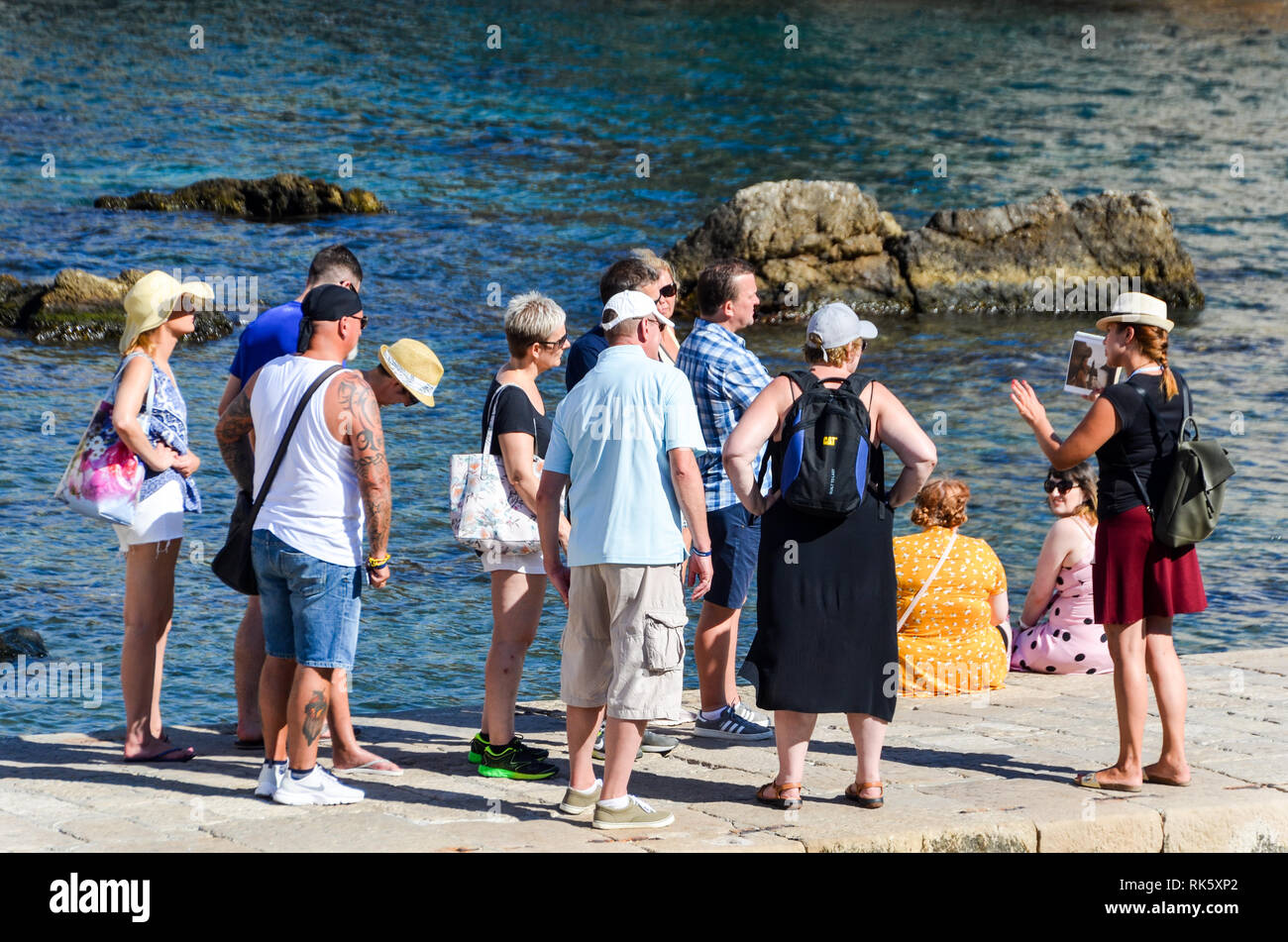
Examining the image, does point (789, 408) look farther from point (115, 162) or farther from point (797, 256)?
point (115, 162)

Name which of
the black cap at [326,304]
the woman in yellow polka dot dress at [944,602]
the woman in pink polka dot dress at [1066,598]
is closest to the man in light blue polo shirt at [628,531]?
the black cap at [326,304]

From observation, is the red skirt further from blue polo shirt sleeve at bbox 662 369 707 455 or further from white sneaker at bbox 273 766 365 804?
white sneaker at bbox 273 766 365 804

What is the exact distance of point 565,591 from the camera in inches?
213

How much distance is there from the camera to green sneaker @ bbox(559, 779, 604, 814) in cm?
538

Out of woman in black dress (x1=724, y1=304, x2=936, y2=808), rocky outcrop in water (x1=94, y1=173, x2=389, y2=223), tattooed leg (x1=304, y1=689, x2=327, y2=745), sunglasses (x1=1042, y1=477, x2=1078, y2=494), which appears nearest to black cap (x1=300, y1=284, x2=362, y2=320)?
tattooed leg (x1=304, y1=689, x2=327, y2=745)

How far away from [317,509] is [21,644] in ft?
14.4

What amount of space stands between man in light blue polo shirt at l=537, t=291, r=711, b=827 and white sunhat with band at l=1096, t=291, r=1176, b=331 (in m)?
1.80

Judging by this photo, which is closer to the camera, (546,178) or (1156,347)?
(1156,347)

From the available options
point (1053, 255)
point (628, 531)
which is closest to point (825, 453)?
point (628, 531)

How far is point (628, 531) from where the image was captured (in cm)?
513

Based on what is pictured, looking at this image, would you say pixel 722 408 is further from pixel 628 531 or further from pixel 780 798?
pixel 780 798

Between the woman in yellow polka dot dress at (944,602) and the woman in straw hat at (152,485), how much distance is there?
3.40 m
